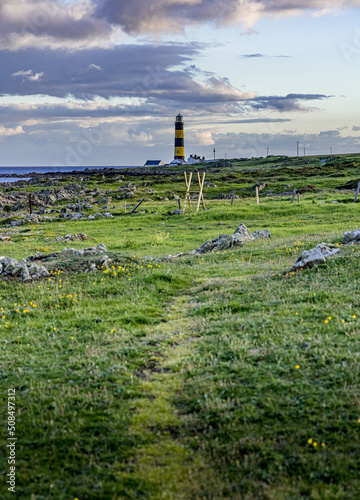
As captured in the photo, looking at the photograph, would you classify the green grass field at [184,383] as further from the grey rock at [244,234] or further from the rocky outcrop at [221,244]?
the grey rock at [244,234]

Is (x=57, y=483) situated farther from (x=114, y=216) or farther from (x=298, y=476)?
(x=114, y=216)

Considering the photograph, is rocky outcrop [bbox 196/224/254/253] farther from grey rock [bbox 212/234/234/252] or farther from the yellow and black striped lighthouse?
the yellow and black striped lighthouse

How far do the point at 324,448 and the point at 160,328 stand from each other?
5.80 meters

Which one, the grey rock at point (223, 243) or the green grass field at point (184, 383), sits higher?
the grey rock at point (223, 243)

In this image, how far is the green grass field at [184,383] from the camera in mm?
5766

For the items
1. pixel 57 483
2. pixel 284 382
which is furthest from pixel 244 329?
pixel 57 483

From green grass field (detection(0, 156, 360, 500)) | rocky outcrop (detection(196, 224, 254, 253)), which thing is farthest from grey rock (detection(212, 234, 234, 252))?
green grass field (detection(0, 156, 360, 500))

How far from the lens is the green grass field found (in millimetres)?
5766

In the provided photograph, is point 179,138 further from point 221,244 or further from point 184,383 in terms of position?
point 184,383

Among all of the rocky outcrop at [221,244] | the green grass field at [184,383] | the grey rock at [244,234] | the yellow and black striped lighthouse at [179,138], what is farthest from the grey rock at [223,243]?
the yellow and black striped lighthouse at [179,138]

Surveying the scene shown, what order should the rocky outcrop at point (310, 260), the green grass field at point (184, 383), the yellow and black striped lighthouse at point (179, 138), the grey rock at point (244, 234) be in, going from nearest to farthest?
the green grass field at point (184, 383) < the rocky outcrop at point (310, 260) < the grey rock at point (244, 234) < the yellow and black striped lighthouse at point (179, 138)

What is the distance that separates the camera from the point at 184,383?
8.17 m

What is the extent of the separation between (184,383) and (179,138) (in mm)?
164906

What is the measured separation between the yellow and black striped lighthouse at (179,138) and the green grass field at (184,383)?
15113cm
